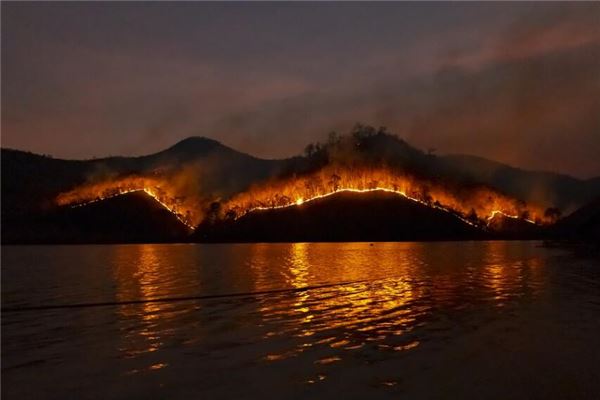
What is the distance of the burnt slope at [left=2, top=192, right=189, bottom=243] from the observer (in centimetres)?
13862

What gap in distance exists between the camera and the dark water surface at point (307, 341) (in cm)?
1142

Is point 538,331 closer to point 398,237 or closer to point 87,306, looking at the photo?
point 87,306

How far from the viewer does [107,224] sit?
14788 cm

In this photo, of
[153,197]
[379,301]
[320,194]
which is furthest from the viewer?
[153,197]

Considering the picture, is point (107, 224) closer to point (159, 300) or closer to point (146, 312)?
point (159, 300)

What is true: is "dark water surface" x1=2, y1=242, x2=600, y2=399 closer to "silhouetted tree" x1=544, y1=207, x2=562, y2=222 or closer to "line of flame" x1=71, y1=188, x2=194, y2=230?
"line of flame" x1=71, y1=188, x2=194, y2=230

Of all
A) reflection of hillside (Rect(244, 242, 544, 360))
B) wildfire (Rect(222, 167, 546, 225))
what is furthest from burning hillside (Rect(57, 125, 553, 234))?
reflection of hillside (Rect(244, 242, 544, 360))

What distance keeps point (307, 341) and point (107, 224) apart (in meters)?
142

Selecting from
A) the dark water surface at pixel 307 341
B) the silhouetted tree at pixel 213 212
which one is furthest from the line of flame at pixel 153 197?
the dark water surface at pixel 307 341

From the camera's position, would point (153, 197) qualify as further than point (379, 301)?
Yes

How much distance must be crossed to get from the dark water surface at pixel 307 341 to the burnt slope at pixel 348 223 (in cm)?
10120

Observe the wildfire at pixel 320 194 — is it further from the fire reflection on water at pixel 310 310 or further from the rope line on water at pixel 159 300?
the rope line on water at pixel 159 300

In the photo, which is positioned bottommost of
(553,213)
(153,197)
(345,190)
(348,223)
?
(348,223)

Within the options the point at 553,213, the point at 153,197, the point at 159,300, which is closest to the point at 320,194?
the point at 153,197
